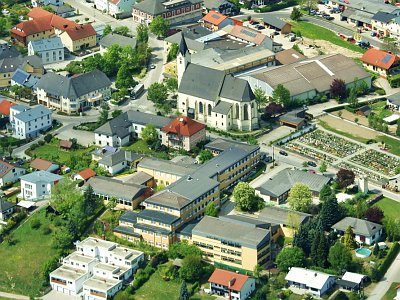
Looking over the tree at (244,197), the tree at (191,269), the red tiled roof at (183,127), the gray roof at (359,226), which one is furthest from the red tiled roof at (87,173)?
the gray roof at (359,226)

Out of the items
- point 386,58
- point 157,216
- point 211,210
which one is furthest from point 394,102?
point 157,216

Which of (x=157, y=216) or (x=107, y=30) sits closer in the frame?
(x=157, y=216)

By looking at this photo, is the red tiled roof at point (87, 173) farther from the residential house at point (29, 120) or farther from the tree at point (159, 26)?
the tree at point (159, 26)

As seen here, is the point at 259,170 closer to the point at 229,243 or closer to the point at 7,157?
the point at 229,243

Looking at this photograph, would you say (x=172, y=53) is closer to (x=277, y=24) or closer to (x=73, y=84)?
(x=73, y=84)

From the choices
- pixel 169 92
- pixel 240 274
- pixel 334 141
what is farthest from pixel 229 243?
pixel 169 92

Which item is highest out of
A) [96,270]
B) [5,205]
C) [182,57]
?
[182,57]
